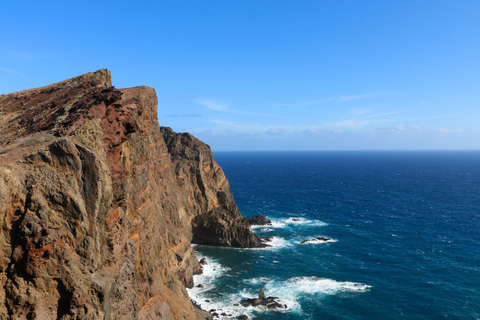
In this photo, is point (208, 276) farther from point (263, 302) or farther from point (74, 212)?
point (74, 212)

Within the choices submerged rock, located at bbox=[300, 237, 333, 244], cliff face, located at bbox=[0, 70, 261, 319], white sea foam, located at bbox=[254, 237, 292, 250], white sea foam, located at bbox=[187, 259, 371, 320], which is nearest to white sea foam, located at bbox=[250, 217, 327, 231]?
white sea foam, located at bbox=[254, 237, 292, 250]

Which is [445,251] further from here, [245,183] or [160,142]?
[245,183]

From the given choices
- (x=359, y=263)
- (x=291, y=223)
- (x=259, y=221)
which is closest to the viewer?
(x=359, y=263)

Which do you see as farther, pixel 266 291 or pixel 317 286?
pixel 317 286

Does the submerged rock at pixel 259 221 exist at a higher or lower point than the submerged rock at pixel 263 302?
higher

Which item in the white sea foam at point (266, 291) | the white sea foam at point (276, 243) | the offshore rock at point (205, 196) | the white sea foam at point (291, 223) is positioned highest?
the offshore rock at point (205, 196)

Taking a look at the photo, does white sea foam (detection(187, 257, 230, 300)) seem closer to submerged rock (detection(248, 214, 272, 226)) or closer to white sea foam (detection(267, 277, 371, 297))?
white sea foam (detection(267, 277, 371, 297))

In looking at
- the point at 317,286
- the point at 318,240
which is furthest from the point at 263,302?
the point at 318,240

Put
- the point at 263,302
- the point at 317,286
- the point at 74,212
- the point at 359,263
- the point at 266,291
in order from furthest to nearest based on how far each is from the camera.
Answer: the point at 359,263, the point at 317,286, the point at 266,291, the point at 263,302, the point at 74,212

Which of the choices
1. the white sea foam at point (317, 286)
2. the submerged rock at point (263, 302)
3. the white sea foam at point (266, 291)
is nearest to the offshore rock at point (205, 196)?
the white sea foam at point (266, 291)

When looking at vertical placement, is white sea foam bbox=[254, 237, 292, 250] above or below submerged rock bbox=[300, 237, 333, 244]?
below

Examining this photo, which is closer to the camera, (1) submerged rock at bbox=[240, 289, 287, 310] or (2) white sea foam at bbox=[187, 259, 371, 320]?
(2) white sea foam at bbox=[187, 259, 371, 320]

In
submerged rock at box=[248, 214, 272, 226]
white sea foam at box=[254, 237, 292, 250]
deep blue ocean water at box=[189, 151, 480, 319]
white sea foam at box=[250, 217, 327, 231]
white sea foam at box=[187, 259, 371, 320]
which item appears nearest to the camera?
white sea foam at box=[187, 259, 371, 320]

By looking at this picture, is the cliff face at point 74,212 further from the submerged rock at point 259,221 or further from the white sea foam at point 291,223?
the submerged rock at point 259,221
